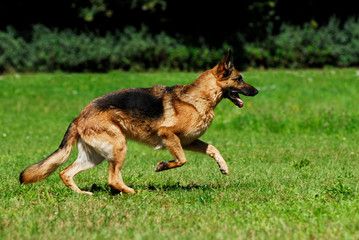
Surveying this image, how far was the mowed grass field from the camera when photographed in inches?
185

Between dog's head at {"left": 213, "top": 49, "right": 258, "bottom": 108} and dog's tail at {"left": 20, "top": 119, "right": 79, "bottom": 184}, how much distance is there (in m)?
2.13

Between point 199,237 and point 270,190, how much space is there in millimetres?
2180

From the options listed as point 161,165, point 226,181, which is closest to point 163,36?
point 226,181

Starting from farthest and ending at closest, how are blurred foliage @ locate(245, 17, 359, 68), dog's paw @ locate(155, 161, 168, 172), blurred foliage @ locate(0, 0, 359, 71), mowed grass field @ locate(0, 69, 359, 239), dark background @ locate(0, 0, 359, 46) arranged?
dark background @ locate(0, 0, 359, 46) → blurred foliage @ locate(245, 17, 359, 68) → blurred foliage @ locate(0, 0, 359, 71) → dog's paw @ locate(155, 161, 168, 172) → mowed grass field @ locate(0, 69, 359, 239)

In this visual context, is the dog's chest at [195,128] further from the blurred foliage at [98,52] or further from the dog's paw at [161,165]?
the blurred foliage at [98,52]

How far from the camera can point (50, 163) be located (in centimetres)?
642

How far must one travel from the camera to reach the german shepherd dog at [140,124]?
6.33 metres

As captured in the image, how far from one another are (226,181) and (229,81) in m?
1.54

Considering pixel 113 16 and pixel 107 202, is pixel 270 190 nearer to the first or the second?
pixel 107 202

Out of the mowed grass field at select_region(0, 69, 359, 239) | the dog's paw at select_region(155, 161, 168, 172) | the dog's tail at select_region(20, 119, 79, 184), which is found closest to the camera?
the mowed grass field at select_region(0, 69, 359, 239)

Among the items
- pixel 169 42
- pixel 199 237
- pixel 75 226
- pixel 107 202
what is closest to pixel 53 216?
pixel 75 226

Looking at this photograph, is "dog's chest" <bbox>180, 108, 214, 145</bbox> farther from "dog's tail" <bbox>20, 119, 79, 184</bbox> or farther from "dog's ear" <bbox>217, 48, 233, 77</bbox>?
"dog's tail" <bbox>20, 119, 79, 184</bbox>

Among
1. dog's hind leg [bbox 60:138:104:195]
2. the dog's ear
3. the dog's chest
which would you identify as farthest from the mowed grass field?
the dog's ear

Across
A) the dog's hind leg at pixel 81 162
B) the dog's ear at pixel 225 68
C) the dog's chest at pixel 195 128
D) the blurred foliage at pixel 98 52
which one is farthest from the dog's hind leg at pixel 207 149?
the blurred foliage at pixel 98 52
